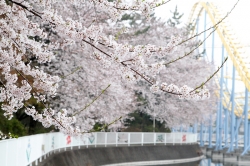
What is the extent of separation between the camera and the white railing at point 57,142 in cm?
1144

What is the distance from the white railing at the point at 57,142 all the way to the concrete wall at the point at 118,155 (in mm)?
360

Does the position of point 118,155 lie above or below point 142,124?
below

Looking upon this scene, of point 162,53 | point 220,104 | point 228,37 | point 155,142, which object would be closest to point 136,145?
point 155,142

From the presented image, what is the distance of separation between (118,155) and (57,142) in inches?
269

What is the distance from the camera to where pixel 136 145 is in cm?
3000

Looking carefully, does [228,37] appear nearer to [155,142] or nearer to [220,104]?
[220,104]

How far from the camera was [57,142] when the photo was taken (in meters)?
20.4

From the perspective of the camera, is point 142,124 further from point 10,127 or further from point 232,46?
point 10,127

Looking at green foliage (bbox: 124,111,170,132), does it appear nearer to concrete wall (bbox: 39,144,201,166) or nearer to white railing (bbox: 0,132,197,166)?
white railing (bbox: 0,132,197,166)

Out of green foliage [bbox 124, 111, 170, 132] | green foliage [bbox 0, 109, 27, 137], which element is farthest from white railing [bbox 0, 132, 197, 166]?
green foliage [bbox 124, 111, 170, 132]

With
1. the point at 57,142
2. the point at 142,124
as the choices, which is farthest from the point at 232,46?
the point at 57,142

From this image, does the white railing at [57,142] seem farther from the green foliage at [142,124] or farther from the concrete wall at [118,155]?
the green foliage at [142,124]

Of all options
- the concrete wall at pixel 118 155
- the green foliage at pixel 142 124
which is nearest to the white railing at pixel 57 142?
the concrete wall at pixel 118 155

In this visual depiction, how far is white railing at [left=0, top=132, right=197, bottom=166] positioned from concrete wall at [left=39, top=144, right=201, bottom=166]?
36cm
